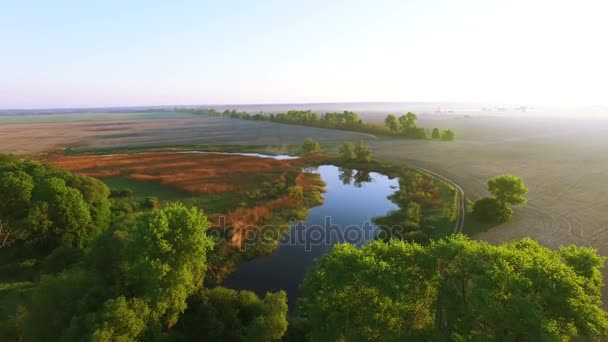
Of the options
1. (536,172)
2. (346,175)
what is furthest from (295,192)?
(536,172)

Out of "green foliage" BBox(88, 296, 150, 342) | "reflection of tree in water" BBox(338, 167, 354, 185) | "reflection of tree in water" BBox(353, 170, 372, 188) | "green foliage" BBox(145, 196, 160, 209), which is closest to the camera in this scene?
"green foliage" BBox(88, 296, 150, 342)

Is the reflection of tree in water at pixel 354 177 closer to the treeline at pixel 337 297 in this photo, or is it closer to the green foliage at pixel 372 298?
the treeline at pixel 337 297

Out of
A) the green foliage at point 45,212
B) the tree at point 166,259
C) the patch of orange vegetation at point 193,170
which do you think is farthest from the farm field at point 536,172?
the green foliage at point 45,212

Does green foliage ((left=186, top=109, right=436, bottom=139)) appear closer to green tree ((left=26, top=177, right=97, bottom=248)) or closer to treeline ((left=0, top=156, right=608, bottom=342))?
treeline ((left=0, top=156, right=608, bottom=342))

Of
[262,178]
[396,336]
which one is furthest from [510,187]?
[262,178]

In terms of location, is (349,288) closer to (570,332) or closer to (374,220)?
(570,332)

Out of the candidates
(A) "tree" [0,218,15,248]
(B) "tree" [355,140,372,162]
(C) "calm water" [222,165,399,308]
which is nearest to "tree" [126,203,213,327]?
(C) "calm water" [222,165,399,308]
